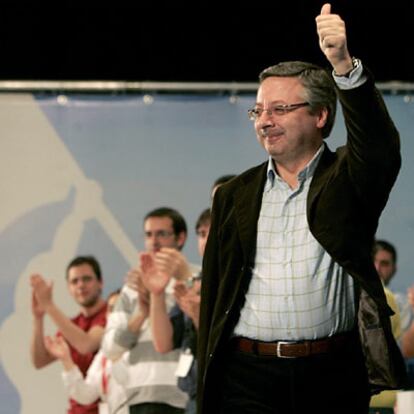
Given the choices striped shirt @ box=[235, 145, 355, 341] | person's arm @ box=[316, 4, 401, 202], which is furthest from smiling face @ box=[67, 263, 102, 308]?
person's arm @ box=[316, 4, 401, 202]

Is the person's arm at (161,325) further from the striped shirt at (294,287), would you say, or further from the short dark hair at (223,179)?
the striped shirt at (294,287)

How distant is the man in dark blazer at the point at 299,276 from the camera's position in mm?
3186

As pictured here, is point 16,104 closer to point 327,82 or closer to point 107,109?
point 107,109

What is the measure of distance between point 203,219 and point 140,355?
773 mm

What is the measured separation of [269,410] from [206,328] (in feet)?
1.09

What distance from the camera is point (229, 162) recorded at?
19.2ft

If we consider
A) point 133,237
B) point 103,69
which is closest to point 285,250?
point 133,237

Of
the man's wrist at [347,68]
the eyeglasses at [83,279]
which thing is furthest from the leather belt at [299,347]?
the eyeglasses at [83,279]

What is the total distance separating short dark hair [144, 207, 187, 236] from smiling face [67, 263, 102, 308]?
419 mm

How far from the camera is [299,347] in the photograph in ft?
10.7

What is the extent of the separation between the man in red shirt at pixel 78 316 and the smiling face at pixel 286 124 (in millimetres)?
2565

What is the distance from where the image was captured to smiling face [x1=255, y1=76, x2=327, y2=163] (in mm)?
3369

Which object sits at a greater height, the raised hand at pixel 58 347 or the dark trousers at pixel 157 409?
the raised hand at pixel 58 347

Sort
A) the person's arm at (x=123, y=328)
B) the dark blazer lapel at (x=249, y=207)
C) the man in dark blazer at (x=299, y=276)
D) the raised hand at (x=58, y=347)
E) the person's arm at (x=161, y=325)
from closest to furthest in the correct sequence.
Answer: the man in dark blazer at (x=299, y=276) → the dark blazer lapel at (x=249, y=207) → the person's arm at (x=161, y=325) → the person's arm at (x=123, y=328) → the raised hand at (x=58, y=347)
